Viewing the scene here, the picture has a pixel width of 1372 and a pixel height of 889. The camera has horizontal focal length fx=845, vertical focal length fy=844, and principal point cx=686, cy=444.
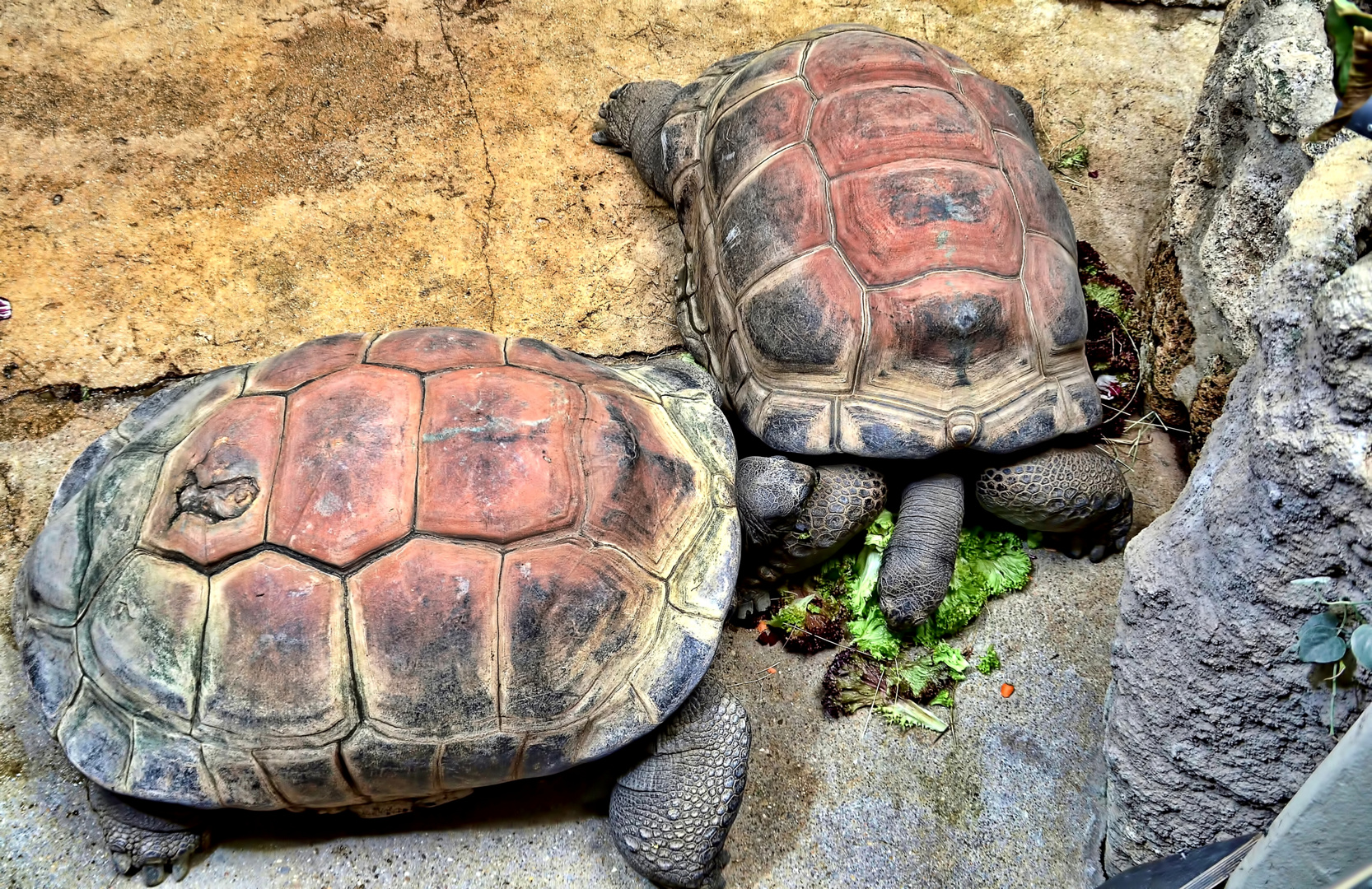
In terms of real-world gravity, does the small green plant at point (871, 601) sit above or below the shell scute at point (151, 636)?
below

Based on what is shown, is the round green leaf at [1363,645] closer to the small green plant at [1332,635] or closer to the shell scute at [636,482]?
the small green plant at [1332,635]

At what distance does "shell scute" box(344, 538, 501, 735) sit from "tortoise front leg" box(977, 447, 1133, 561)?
200cm

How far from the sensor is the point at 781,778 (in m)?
2.98

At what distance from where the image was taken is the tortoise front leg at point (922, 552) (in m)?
3.14

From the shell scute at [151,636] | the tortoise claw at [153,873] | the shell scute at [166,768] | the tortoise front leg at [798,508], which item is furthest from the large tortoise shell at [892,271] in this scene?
the tortoise claw at [153,873]

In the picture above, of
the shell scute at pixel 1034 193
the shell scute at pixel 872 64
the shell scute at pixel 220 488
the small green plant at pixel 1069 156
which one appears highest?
the shell scute at pixel 872 64

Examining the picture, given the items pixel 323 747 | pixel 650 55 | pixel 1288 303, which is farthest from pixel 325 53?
pixel 1288 303

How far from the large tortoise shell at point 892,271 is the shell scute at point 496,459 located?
3.39 ft

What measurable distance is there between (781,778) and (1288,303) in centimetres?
212

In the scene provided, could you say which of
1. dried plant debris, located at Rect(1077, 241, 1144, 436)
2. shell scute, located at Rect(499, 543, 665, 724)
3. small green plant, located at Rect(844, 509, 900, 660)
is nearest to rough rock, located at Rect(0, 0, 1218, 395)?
dried plant debris, located at Rect(1077, 241, 1144, 436)

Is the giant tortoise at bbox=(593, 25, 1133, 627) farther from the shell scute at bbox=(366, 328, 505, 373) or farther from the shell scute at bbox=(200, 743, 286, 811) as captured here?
the shell scute at bbox=(200, 743, 286, 811)

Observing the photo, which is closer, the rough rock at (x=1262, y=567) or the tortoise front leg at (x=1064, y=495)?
the rough rock at (x=1262, y=567)

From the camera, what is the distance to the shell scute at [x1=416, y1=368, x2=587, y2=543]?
2477 mm

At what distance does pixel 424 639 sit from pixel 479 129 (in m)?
3.03
